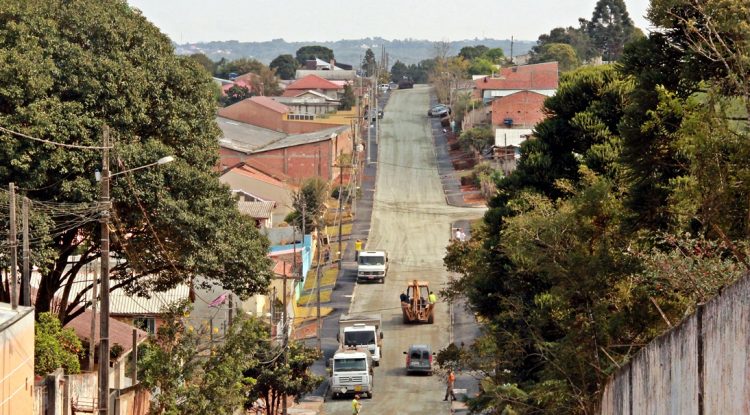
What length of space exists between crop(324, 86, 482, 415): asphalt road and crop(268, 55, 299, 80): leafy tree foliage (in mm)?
63034

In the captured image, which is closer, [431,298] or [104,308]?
[104,308]

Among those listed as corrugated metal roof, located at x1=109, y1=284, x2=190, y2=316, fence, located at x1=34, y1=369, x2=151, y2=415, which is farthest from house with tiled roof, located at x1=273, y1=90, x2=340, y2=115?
fence, located at x1=34, y1=369, x2=151, y2=415

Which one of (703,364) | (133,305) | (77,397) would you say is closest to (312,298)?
(133,305)

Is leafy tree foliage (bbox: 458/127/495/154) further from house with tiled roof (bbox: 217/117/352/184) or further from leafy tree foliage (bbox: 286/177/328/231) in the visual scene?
leafy tree foliage (bbox: 286/177/328/231)

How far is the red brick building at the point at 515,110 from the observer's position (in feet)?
336

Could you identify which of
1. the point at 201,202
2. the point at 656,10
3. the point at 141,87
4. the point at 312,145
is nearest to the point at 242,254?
the point at 201,202

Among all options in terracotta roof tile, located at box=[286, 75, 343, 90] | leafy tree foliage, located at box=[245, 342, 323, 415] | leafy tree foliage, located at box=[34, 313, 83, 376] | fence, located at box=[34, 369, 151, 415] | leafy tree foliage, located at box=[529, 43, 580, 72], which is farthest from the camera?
terracotta roof tile, located at box=[286, 75, 343, 90]

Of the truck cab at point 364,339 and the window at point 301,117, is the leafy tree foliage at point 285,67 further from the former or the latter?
the truck cab at point 364,339

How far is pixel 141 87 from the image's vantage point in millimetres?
30844

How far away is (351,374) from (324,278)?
21.1 metres

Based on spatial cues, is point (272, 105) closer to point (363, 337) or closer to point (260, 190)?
point (260, 190)

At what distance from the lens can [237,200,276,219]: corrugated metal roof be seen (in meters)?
69.7

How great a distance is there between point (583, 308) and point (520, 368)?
7789mm

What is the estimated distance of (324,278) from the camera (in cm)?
6612
